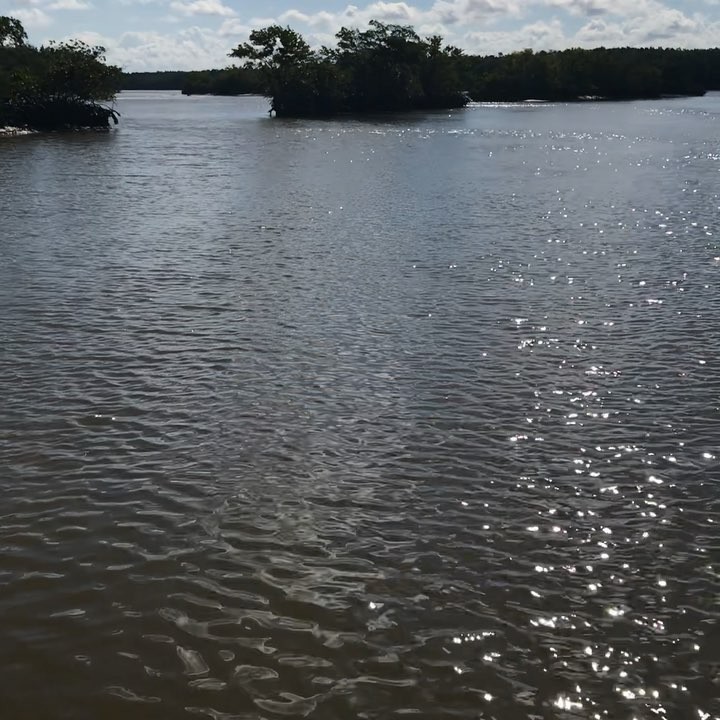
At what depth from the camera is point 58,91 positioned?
7806cm

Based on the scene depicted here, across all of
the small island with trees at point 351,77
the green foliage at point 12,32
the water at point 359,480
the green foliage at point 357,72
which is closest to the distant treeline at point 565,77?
the small island with trees at point 351,77

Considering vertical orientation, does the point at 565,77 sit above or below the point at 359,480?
above

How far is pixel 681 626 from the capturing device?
7395 mm

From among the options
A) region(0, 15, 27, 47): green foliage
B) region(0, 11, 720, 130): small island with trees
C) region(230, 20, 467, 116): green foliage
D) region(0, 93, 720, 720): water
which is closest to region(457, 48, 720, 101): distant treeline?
region(0, 11, 720, 130): small island with trees

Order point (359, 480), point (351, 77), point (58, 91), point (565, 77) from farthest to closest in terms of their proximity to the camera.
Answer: point (565, 77)
point (351, 77)
point (58, 91)
point (359, 480)

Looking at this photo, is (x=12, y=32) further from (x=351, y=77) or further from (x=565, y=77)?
(x=565, y=77)

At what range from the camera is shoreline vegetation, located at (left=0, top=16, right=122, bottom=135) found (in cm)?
7525

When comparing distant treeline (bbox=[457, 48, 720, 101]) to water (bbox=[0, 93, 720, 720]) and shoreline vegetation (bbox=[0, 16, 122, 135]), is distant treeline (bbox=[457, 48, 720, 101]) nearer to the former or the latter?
shoreline vegetation (bbox=[0, 16, 122, 135])

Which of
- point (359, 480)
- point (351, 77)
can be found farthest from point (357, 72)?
point (359, 480)

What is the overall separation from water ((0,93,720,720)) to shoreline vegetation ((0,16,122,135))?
2230 inches

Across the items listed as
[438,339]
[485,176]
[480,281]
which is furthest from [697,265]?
[485,176]

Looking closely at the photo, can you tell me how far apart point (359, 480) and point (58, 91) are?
77040mm

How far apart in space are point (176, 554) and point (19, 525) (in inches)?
69.3

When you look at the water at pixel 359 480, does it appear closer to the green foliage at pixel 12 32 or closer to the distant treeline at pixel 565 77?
the green foliage at pixel 12 32
